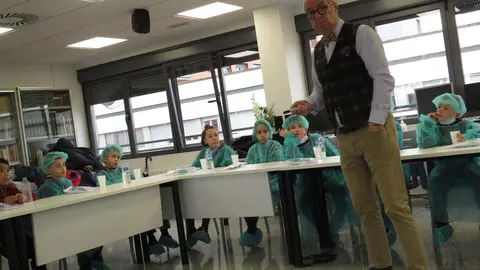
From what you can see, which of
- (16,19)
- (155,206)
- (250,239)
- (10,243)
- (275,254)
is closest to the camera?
(10,243)

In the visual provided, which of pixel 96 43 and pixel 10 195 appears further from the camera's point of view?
pixel 96 43

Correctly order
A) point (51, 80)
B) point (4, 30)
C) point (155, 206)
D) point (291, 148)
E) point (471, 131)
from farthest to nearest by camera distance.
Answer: point (51, 80), point (4, 30), point (291, 148), point (155, 206), point (471, 131)

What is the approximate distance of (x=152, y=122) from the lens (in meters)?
7.71

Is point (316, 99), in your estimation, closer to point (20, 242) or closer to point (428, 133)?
point (428, 133)

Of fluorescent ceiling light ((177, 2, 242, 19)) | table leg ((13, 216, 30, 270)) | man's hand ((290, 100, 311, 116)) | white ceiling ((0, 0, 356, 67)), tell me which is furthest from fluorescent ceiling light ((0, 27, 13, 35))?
man's hand ((290, 100, 311, 116))

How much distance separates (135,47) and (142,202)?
3998 mm

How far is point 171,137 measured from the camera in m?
7.45

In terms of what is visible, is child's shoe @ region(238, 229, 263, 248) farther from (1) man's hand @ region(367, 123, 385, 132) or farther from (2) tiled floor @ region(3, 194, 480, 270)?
(1) man's hand @ region(367, 123, 385, 132)

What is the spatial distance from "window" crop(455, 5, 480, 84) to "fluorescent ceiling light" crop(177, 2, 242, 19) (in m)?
2.53

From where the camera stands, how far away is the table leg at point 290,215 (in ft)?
11.0

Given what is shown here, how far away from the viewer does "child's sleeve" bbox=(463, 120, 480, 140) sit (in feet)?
11.7

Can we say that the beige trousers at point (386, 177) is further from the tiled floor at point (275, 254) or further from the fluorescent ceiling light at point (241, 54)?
the fluorescent ceiling light at point (241, 54)

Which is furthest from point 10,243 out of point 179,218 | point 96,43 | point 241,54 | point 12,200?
point 241,54

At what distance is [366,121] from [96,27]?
14.1 feet
